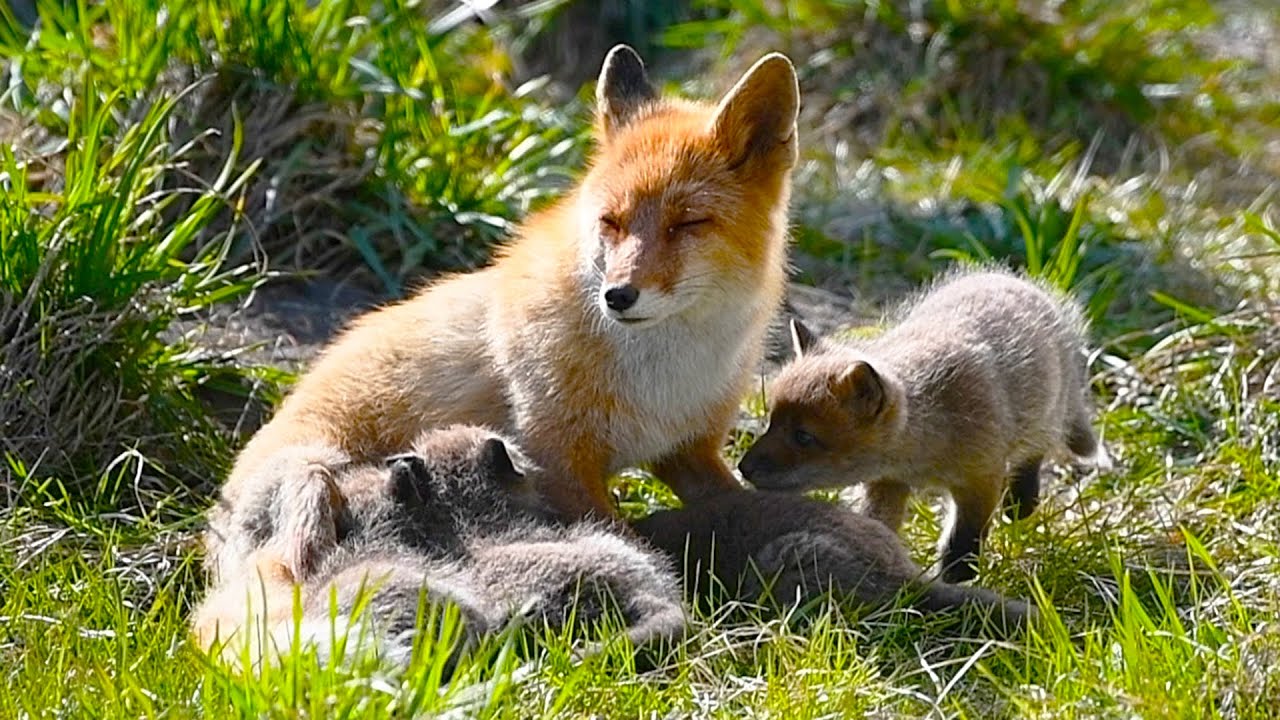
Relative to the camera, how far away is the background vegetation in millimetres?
5027

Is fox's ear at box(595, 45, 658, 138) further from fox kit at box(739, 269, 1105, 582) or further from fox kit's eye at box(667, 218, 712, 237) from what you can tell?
fox kit at box(739, 269, 1105, 582)

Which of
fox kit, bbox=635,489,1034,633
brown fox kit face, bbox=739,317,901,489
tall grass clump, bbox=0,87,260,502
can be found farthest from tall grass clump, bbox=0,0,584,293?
fox kit, bbox=635,489,1034,633

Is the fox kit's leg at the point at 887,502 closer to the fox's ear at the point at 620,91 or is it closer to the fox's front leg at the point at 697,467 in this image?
the fox's front leg at the point at 697,467

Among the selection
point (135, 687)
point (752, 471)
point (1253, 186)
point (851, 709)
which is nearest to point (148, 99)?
point (752, 471)

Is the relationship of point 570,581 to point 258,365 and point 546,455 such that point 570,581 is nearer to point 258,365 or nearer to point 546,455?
point 546,455

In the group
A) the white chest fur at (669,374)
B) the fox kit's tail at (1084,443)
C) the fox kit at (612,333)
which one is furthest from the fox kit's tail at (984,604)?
the fox kit's tail at (1084,443)

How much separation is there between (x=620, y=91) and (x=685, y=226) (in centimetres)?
85

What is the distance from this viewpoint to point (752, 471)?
640cm

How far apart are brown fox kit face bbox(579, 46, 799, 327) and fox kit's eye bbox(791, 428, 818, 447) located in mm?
578

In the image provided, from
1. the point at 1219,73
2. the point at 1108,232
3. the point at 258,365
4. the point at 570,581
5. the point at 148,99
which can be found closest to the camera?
the point at 570,581

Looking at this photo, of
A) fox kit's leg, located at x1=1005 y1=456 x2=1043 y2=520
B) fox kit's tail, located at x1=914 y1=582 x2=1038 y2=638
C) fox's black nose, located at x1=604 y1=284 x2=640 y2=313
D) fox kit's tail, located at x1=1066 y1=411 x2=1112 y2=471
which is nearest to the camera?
fox kit's tail, located at x1=914 y1=582 x2=1038 y2=638

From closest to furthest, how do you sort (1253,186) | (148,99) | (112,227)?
(112,227)
(148,99)
(1253,186)

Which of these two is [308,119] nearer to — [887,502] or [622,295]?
[622,295]

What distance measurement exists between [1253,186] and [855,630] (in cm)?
673
